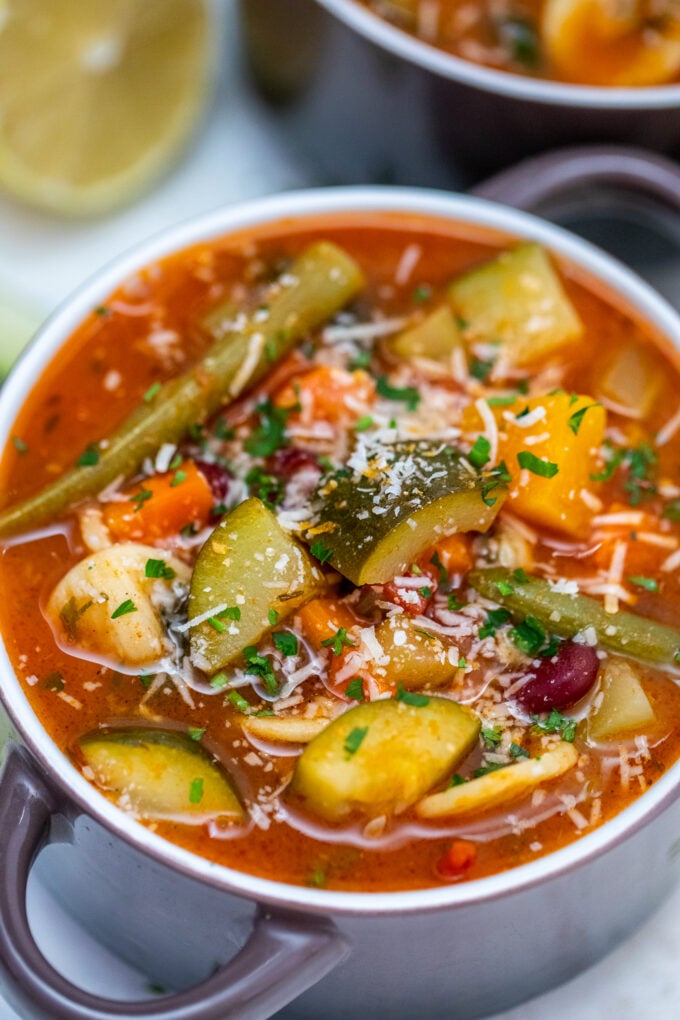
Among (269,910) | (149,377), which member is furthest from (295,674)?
(149,377)

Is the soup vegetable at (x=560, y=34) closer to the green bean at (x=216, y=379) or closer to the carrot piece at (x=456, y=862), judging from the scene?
the green bean at (x=216, y=379)

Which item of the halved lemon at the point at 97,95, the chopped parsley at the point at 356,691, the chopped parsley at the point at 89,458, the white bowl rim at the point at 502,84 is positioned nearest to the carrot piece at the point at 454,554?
the chopped parsley at the point at 356,691

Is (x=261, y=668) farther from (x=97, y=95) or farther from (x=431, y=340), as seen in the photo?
(x=97, y=95)

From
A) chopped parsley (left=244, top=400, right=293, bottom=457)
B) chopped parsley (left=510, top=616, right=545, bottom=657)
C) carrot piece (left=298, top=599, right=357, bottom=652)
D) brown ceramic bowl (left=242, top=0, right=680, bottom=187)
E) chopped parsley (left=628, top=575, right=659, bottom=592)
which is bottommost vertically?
chopped parsley (left=628, top=575, right=659, bottom=592)

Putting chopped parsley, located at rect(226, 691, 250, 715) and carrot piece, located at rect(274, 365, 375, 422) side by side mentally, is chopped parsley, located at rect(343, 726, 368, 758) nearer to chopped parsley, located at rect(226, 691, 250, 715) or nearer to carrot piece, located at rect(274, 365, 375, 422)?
chopped parsley, located at rect(226, 691, 250, 715)

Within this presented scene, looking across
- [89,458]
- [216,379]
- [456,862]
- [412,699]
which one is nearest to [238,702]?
[412,699]

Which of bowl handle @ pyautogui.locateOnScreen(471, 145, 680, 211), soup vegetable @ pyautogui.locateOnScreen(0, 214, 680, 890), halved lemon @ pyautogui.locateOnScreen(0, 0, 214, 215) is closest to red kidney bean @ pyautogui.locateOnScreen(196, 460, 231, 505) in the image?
soup vegetable @ pyautogui.locateOnScreen(0, 214, 680, 890)
